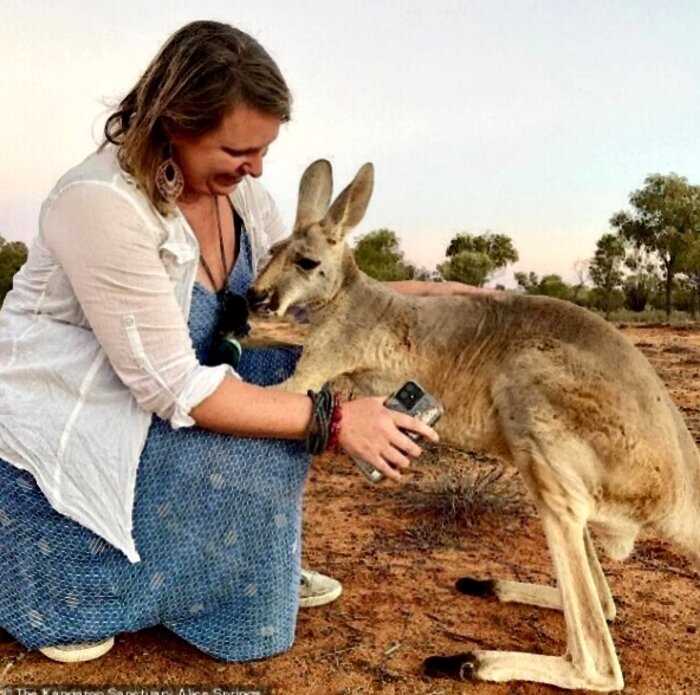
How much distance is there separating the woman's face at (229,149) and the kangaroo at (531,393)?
46 centimetres

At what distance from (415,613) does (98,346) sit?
1385 millimetres

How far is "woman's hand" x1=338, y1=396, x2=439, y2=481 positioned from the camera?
246 centimetres

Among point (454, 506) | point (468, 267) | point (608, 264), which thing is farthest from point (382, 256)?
point (454, 506)

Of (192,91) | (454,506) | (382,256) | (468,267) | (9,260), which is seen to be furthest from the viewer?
(468,267)

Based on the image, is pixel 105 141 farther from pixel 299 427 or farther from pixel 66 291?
pixel 299 427

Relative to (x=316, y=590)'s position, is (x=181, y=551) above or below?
above

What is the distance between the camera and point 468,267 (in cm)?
2014

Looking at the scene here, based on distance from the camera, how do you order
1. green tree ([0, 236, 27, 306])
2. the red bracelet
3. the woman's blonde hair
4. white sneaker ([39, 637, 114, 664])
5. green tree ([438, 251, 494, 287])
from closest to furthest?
the woman's blonde hair
the red bracelet
white sneaker ([39, 637, 114, 664])
green tree ([0, 236, 27, 306])
green tree ([438, 251, 494, 287])

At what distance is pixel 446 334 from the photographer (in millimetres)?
3043

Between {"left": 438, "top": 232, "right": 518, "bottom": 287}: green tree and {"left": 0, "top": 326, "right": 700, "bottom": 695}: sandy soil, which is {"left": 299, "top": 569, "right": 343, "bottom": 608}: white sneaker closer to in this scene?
{"left": 0, "top": 326, "right": 700, "bottom": 695}: sandy soil

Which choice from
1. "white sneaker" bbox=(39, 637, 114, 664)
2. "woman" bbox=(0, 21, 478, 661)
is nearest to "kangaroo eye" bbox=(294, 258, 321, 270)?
"woman" bbox=(0, 21, 478, 661)

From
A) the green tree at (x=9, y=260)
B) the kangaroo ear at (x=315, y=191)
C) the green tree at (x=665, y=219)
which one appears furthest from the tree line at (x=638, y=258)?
the kangaroo ear at (x=315, y=191)

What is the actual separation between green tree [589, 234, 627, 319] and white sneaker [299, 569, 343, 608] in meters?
19.3

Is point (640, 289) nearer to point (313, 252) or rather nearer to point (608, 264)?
Result: point (608, 264)
